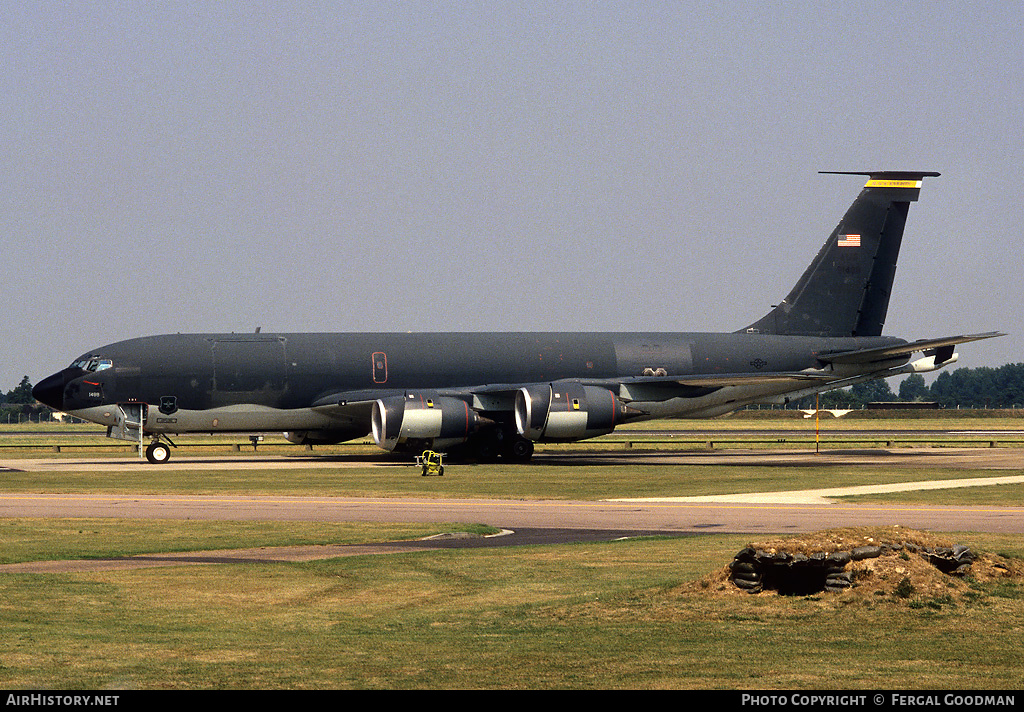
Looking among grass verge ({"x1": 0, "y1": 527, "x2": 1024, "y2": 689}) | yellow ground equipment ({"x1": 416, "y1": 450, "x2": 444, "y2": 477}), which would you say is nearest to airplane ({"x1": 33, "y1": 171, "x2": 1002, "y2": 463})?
yellow ground equipment ({"x1": 416, "y1": 450, "x2": 444, "y2": 477})

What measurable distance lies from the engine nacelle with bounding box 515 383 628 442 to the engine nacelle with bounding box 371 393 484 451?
243cm

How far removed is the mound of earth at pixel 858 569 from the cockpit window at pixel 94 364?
4008cm

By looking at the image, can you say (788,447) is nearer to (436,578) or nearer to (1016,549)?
(1016,549)

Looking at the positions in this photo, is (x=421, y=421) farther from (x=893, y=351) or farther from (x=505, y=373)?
(x=893, y=351)

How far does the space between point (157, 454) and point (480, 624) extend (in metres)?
40.5

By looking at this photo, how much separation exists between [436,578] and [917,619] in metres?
7.55

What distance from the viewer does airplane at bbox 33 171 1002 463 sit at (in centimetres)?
5209

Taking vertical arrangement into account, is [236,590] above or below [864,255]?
below

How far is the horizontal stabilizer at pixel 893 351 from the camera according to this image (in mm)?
52906

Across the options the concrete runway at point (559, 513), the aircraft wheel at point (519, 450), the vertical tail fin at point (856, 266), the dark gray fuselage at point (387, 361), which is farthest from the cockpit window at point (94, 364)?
the vertical tail fin at point (856, 266)

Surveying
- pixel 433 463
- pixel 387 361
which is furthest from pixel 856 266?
pixel 433 463

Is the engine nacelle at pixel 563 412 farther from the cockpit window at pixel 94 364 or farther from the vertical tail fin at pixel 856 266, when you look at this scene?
the cockpit window at pixel 94 364
